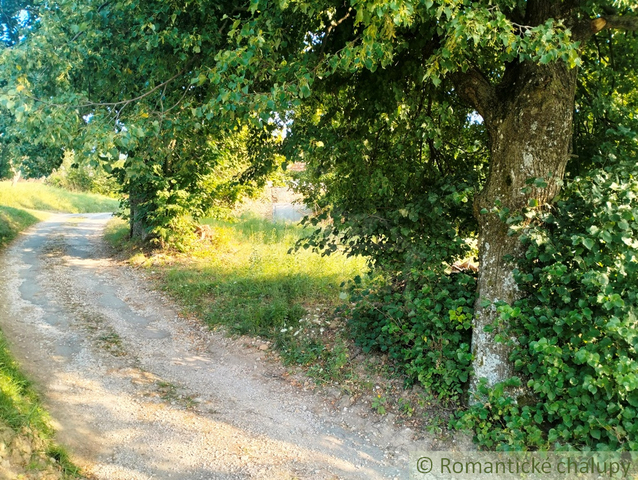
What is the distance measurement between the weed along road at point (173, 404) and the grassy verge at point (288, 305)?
12.3 inches

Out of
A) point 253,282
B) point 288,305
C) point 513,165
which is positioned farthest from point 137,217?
point 513,165

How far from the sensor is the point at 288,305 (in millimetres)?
7766

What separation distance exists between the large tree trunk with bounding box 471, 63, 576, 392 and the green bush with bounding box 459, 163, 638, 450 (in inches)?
7.8

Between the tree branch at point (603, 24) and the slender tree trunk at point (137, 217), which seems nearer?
the tree branch at point (603, 24)

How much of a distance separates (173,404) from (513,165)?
4720mm

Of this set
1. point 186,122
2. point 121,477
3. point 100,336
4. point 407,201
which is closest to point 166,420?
point 121,477

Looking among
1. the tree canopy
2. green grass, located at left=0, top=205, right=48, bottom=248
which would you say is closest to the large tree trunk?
the tree canopy

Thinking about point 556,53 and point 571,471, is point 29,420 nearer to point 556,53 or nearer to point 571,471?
point 571,471

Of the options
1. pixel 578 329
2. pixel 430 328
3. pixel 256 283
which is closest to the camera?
pixel 578 329

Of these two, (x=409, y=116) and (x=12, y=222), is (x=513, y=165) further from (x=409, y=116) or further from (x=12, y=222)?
(x=12, y=222)

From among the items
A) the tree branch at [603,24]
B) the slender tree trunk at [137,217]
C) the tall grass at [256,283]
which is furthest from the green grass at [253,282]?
the tree branch at [603,24]

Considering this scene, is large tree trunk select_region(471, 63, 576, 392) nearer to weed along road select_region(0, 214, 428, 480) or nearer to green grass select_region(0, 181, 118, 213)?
weed along road select_region(0, 214, 428, 480)

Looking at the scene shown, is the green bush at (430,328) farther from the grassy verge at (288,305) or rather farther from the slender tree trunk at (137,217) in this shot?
the slender tree trunk at (137,217)

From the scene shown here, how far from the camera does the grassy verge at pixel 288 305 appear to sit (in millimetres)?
5516
